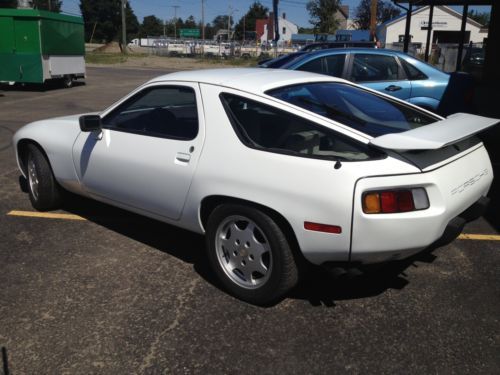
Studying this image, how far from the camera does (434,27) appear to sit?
60.2 m

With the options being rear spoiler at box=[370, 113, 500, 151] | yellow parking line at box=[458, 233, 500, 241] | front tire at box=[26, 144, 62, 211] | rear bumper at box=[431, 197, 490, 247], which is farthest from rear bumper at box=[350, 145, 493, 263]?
front tire at box=[26, 144, 62, 211]

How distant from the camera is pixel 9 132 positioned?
9.54m

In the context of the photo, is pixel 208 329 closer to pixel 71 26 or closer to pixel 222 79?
pixel 222 79

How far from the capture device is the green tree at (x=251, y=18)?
→ 12712cm

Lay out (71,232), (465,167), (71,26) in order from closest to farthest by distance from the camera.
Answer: (465,167), (71,232), (71,26)

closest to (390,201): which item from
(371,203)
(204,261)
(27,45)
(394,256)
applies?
(371,203)

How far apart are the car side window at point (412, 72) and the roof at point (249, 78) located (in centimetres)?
391

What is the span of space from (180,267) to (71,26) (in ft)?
58.3

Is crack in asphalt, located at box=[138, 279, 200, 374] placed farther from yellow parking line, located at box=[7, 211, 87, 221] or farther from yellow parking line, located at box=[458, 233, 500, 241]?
yellow parking line, located at box=[458, 233, 500, 241]

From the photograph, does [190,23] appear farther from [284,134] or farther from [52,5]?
[284,134]

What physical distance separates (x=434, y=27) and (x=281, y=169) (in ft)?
209

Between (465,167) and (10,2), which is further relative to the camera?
(10,2)

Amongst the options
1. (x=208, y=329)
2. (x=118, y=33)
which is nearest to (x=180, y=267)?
(x=208, y=329)

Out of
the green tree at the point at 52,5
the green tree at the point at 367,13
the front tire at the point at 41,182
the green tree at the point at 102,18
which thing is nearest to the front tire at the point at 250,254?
the front tire at the point at 41,182
